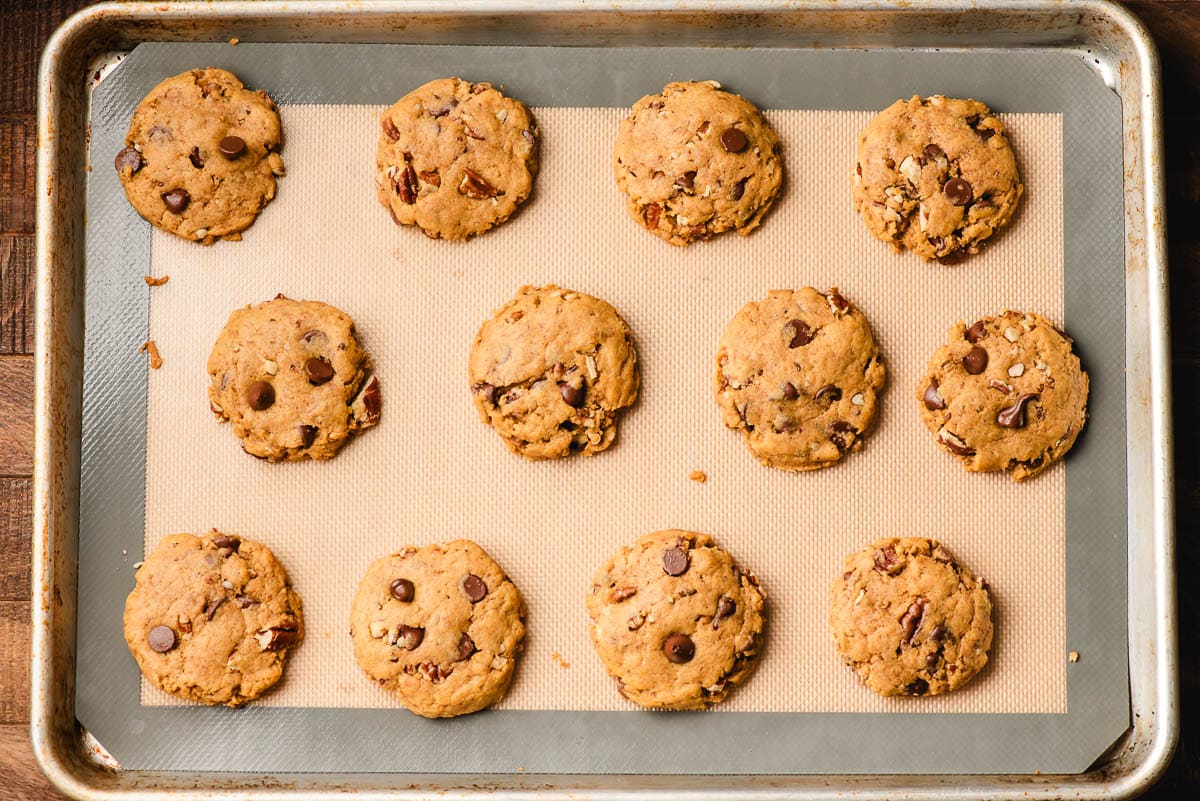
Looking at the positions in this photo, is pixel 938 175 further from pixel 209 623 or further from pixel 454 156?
pixel 209 623

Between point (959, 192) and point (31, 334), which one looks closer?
point (959, 192)

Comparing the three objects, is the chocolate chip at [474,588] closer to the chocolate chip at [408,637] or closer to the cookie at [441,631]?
the cookie at [441,631]

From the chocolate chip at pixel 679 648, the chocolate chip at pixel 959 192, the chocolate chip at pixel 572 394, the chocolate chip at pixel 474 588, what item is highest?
the chocolate chip at pixel 959 192

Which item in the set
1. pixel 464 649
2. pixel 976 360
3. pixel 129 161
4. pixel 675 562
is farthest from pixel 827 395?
pixel 129 161

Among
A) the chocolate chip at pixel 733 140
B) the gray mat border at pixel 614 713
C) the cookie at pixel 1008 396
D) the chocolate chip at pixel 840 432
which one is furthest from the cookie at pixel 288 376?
the cookie at pixel 1008 396

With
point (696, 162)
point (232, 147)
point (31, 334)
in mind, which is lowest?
point (31, 334)

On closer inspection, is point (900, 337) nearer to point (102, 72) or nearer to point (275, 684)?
point (275, 684)

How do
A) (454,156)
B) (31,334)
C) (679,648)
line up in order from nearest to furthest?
(679,648)
(454,156)
(31,334)

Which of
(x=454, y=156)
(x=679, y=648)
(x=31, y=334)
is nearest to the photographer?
(x=679, y=648)
